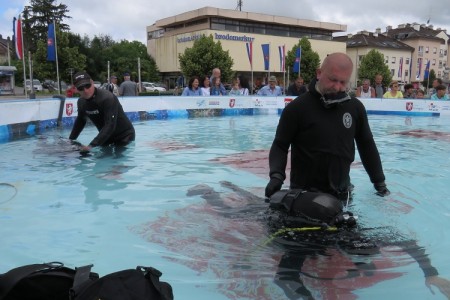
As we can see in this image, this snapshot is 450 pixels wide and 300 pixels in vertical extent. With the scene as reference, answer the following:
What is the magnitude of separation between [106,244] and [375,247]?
235 cm

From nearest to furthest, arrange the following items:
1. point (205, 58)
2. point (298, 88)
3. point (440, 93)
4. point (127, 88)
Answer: point (298, 88) → point (127, 88) → point (440, 93) → point (205, 58)

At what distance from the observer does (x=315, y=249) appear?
334 centimetres

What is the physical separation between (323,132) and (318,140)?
75 mm

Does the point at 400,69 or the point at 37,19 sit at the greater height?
the point at 37,19

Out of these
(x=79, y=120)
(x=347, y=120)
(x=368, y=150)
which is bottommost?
(x=79, y=120)

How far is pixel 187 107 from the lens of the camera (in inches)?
666

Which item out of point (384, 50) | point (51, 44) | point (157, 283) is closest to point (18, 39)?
point (51, 44)

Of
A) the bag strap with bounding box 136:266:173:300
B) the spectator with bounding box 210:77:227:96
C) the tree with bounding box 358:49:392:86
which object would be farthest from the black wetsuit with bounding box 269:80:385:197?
the tree with bounding box 358:49:392:86

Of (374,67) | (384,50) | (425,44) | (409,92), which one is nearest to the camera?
(409,92)

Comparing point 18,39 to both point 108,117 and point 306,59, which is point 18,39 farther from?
point 306,59

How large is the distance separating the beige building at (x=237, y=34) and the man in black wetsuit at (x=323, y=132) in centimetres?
5238

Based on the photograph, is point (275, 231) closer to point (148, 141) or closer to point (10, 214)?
point (10, 214)

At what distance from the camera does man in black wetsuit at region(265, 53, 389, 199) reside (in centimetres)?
321

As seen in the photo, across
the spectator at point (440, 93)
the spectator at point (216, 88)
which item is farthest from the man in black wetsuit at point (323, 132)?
the spectator at point (440, 93)
